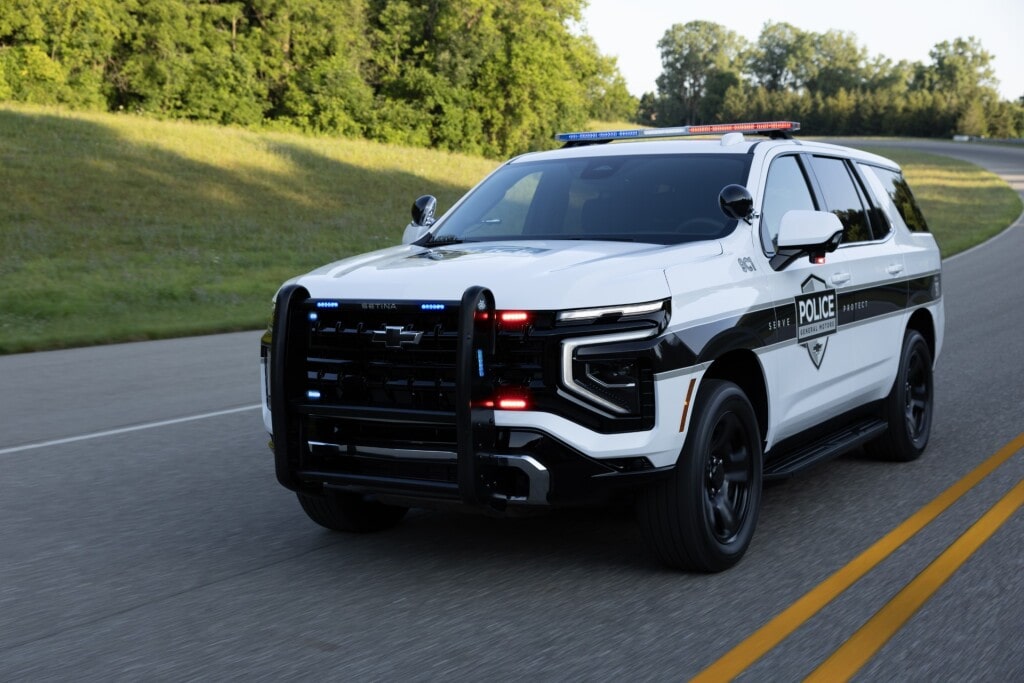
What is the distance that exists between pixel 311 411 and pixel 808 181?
10.7ft

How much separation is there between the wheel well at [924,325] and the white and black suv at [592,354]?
62.7 inches

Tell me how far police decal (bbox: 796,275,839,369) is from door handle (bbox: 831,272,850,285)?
0.06 m

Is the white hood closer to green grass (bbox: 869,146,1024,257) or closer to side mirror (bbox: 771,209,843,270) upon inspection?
side mirror (bbox: 771,209,843,270)

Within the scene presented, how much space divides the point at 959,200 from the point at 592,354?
1790 inches

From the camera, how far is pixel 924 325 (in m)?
8.53

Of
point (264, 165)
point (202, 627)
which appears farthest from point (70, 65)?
point (202, 627)

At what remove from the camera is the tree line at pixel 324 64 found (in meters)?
53.0

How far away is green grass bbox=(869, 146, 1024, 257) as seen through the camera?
34750 millimetres

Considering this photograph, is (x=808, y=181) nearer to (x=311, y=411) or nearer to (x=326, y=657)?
(x=311, y=411)

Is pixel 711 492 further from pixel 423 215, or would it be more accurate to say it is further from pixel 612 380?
pixel 423 215

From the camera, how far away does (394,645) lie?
4.54m

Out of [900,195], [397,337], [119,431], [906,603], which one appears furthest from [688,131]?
[119,431]

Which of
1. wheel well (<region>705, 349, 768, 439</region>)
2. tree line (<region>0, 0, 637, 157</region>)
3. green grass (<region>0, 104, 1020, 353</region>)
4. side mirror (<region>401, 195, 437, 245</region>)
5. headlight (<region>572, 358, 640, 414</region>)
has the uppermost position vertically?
tree line (<region>0, 0, 637, 157</region>)

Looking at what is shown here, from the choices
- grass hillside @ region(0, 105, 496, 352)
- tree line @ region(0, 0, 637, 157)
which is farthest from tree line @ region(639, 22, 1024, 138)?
grass hillside @ region(0, 105, 496, 352)
